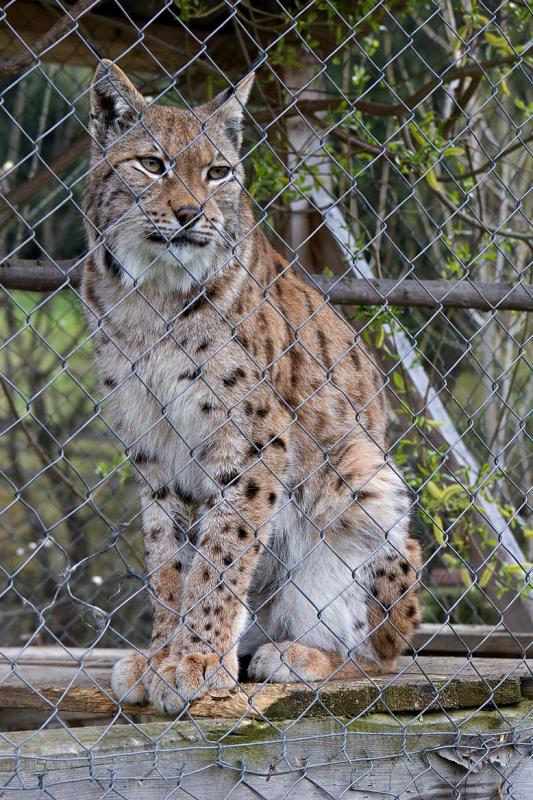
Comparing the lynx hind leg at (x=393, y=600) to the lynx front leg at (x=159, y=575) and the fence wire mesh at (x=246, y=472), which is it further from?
the lynx front leg at (x=159, y=575)

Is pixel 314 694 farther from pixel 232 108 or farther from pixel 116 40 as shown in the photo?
pixel 116 40

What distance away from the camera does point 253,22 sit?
4.38 meters

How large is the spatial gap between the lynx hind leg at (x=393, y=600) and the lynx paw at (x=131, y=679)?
2.65 ft

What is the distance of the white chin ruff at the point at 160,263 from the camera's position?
3.46 m

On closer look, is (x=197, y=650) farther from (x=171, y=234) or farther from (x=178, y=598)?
(x=171, y=234)

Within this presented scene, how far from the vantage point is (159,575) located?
3.74m

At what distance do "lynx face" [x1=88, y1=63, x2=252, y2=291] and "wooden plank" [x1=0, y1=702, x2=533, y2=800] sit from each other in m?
1.36

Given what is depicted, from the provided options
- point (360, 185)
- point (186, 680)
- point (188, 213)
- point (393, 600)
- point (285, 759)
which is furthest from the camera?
point (360, 185)

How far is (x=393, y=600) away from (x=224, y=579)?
63 cm

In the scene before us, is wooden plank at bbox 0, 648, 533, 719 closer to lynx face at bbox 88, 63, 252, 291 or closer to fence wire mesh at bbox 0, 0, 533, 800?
fence wire mesh at bbox 0, 0, 533, 800

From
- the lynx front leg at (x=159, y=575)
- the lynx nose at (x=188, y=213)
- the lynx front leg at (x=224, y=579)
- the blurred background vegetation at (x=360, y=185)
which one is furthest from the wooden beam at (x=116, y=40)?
the lynx front leg at (x=224, y=579)

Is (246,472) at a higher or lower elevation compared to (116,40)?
lower

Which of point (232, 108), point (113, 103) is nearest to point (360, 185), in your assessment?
point (232, 108)

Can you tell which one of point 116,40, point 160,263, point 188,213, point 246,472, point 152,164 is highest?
point 116,40
